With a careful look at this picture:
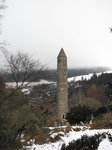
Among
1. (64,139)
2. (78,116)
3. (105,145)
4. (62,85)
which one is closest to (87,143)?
(105,145)

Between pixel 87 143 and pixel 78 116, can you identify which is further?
pixel 78 116

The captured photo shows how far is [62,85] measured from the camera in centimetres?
4225

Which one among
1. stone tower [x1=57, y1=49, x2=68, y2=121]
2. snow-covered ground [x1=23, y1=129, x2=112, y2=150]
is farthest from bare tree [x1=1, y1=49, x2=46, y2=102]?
stone tower [x1=57, y1=49, x2=68, y2=121]

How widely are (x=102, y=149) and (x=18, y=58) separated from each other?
10282 millimetres

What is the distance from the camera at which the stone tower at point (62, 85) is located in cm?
4194

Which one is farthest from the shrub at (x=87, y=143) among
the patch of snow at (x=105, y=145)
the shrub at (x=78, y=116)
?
the shrub at (x=78, y=116)

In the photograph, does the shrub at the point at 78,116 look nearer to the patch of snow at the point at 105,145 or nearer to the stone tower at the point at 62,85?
the stone tower at the point at 62,85

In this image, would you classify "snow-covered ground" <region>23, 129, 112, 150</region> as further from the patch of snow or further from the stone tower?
the stone tower

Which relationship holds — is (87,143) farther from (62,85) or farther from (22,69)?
(62,85)

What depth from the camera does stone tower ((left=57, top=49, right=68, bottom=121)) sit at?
138ft

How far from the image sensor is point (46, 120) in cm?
1728

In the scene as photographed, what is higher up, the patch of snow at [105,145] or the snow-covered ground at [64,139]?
the patch of snow at [105,145]

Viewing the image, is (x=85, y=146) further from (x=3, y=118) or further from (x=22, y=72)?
(x=22, y=72)

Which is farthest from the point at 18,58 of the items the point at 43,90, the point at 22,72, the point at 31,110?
the point at 31,110
